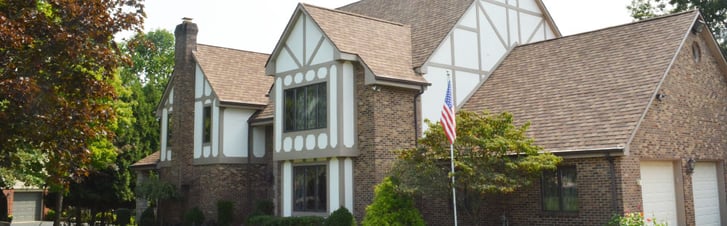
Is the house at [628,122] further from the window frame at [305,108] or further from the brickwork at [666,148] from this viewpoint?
the window frame at [305,108]

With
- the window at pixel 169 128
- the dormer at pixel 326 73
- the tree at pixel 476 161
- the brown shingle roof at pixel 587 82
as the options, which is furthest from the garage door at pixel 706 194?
the window at pixel 169 128

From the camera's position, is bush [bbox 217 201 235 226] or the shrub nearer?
the shrub

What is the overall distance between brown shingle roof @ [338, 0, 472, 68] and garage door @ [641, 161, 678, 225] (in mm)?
7545

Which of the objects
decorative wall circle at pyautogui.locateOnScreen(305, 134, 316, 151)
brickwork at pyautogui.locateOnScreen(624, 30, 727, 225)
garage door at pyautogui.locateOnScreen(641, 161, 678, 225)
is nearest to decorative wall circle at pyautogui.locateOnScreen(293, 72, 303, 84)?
decorative wall circle at pyautogui.locateOnScreen(305, 134, 316, 151)

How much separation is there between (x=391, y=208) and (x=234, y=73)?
13187 mm

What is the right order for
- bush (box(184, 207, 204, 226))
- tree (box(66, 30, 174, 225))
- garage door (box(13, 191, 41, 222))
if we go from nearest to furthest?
1. bush (box(184, 207, 204, 226))
2. tree (box(66, 30, 174, 225))
3. garage door (box(13, 191, 41, 222))

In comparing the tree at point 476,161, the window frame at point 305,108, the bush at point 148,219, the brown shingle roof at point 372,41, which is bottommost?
the bush at point 148,219

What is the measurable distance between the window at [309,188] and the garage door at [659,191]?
9190mm

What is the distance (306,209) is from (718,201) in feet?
41.1

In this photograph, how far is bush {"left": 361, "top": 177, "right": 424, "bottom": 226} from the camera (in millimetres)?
17734

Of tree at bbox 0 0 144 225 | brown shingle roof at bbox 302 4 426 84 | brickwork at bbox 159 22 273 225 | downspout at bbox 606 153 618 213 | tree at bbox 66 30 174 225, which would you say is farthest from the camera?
tree at bbox 66 30 174 225

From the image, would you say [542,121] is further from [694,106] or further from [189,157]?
[189,157]

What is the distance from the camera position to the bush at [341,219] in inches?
758

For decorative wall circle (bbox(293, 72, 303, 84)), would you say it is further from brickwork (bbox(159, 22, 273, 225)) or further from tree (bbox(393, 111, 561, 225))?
brickwork (bbox(159, 22, 273, 225))
